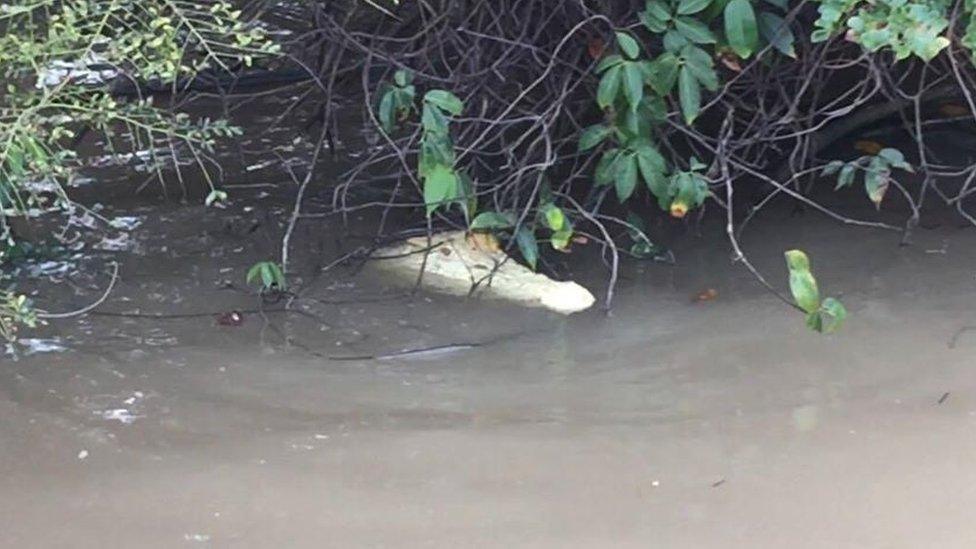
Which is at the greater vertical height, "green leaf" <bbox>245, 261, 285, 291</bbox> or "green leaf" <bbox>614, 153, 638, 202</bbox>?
"green leaf" <bbox>614, 153, 638, 202</bbox>

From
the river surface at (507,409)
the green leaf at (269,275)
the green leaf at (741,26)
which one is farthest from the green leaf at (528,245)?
the green leaf at (741,26)

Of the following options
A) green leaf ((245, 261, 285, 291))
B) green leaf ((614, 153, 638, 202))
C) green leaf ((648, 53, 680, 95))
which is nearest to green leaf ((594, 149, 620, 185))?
green leaf ((614, 153, 638, 202))

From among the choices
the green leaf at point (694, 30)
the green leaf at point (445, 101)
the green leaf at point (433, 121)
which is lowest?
the green leaf at point (433, 121)

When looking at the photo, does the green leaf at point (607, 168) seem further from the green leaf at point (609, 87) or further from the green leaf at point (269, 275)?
the green leaf at point (269, 275)

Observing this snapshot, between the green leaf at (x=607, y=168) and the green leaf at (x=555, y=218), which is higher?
the green leaf at (x=607, y=168)

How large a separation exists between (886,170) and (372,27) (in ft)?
6.20

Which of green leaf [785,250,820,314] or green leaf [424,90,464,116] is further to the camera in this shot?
green leaf [424,90,464,116]

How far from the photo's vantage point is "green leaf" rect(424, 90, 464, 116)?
3998 mm

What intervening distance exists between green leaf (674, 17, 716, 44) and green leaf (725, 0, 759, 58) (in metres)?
0.06

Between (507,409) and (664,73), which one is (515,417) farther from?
(664,73)

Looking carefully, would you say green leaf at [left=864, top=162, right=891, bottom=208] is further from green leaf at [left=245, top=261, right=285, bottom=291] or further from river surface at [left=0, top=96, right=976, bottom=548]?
green leaf at [left=245, top=261, right=285, bottom=291]

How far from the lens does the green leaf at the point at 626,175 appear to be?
403 centimetres

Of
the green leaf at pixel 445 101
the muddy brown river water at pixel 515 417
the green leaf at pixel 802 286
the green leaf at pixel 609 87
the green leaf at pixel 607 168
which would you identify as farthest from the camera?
the green leaf at pixel 607 168

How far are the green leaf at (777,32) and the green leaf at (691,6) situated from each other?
24 cm
